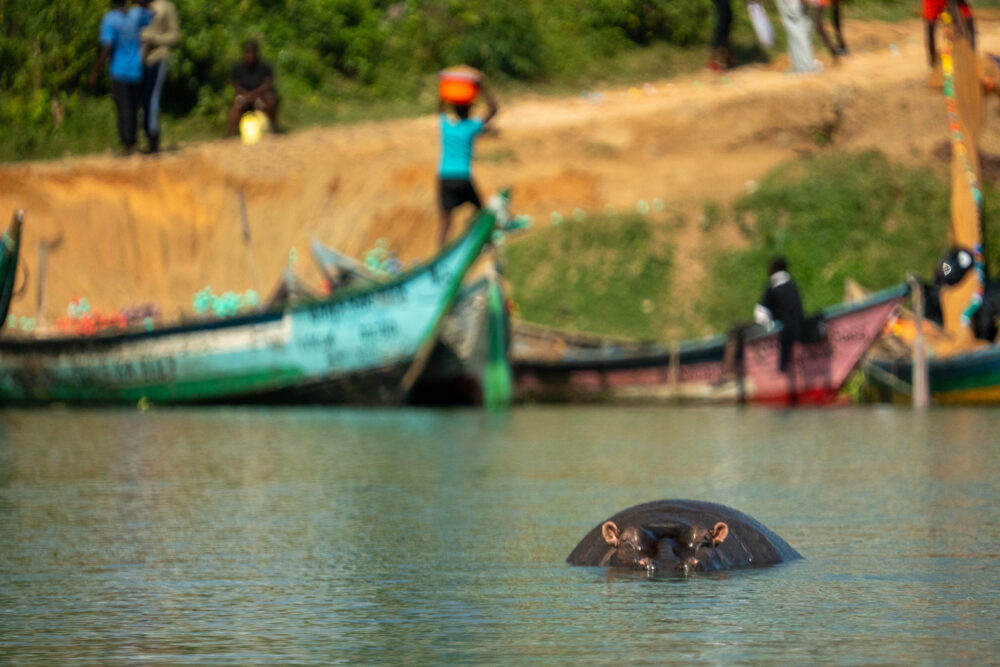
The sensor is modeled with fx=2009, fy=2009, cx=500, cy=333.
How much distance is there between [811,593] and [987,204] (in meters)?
19.2

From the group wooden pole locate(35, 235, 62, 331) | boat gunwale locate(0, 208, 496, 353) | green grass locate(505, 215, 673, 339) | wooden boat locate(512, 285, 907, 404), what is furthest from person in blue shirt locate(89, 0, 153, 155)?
wooden boat locate(512, 285, 907, 404)

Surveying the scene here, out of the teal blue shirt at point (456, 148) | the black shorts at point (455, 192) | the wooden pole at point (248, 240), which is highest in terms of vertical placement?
the teal blue shirt at point (456, 148)

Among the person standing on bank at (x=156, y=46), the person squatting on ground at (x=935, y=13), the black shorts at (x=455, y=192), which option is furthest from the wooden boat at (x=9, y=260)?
the person squatting on ground at (x=935, y=13)

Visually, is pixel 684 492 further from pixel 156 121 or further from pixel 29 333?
pixel 156 121

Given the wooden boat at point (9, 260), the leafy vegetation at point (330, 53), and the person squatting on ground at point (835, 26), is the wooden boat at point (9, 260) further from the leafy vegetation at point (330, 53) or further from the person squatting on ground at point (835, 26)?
the person squatting on ground at point (835, 26)

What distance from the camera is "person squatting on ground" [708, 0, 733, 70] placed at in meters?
30.2

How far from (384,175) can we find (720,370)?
328 inches

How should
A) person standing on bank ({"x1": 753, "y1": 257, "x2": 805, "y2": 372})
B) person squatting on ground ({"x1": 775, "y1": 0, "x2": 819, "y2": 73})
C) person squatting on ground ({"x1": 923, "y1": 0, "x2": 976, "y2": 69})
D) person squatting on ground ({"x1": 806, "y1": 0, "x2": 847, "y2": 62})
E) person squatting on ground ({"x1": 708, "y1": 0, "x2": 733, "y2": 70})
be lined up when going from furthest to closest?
Answer: person squatting on ground ({"x1": 708, "y1": 0, "x2": 733, "y2": 70}) → person squatting on ground ({"x1": 775, "y1": 0, "x2": 819, "y2": 73}) → person squatting on ground ({"x1": 806, "y1": 0, "x2": 847, "y2": 62}) → person squatting on ground ({"x1": 923, "y1": 0, "x2": 976, "y2": 69}) → person standing on bank ({"x1": 753, "y1": 257, "x2": 805, "y2": 372})

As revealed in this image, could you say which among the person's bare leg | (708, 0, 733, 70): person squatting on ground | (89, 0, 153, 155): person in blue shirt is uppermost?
(708, 0, 733, 70): person squatting on ground

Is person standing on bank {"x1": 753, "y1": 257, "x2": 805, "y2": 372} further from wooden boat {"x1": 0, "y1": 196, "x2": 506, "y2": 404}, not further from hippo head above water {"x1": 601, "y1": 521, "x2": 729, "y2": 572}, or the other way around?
hippo head above water {"x1": 601, "y1": 521, "x2": 729, "y2": 572}

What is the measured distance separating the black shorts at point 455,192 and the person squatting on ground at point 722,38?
10055 millimetres

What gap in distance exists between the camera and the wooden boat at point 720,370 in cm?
2045

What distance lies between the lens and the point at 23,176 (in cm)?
2870

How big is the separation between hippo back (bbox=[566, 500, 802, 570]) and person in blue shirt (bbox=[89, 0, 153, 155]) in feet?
63.1
